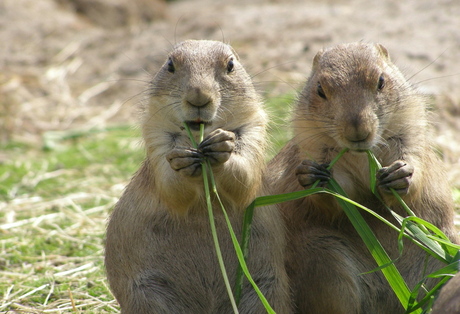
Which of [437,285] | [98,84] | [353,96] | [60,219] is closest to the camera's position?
[437,285]

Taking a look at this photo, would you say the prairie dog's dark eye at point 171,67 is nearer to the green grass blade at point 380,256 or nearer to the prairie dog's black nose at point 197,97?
the prairie dog's black nose at point 197,97

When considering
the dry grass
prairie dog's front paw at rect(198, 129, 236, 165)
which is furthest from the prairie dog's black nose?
the dry grass

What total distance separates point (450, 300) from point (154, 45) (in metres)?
11.5

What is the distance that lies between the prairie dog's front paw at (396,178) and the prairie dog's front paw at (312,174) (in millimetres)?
375

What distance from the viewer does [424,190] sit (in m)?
5.31

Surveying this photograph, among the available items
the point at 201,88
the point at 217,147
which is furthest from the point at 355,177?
the point at 201,88

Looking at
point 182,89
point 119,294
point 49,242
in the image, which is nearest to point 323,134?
point 182,89

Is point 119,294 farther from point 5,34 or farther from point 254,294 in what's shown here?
point 5,34

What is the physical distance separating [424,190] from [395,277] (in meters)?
1.01

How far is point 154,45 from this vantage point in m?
14.5

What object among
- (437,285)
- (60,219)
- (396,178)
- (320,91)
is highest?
(320,91)

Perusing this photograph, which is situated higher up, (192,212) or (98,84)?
(192,212)

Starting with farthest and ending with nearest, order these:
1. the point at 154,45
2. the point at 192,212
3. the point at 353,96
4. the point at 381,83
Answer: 1. the point at 154,45
2. the point at 381,83
3. the point at 192,212
4. the point at 353,96

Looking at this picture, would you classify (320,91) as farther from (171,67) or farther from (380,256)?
(380,256)
